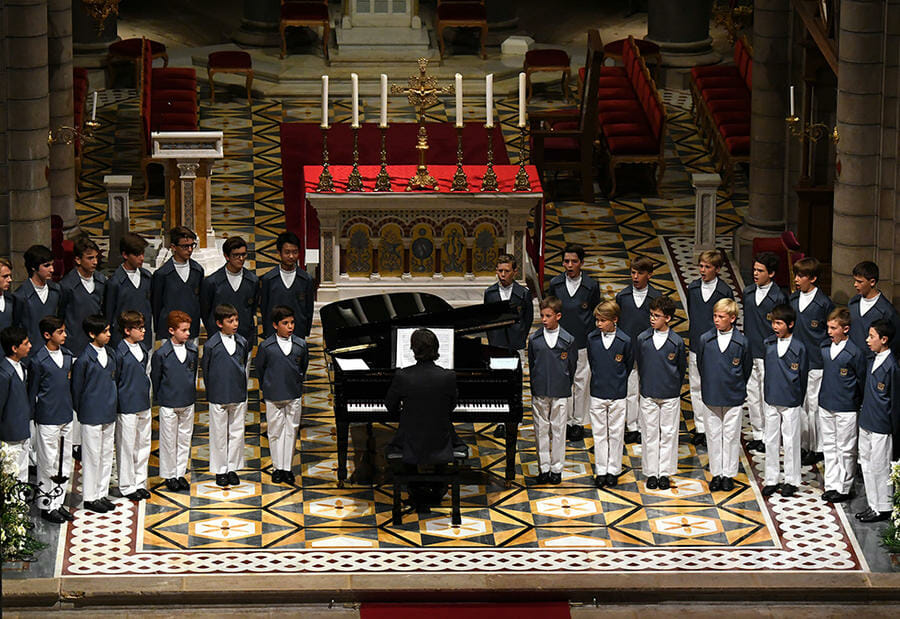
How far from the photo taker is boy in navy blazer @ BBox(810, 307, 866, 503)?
15.1m

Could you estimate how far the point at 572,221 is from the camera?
21844 mm

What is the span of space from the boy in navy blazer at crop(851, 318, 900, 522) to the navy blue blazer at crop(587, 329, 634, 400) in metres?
1.61

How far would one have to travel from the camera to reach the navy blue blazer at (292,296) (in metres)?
16.6

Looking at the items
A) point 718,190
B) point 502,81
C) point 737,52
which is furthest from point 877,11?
point 502,81

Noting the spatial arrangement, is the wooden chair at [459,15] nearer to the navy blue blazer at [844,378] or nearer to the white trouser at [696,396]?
the white trouser at [696,396]

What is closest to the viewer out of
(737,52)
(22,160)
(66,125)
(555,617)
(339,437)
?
(555,617)

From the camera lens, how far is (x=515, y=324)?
16.3 metres

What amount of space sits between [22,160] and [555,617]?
20.9ft

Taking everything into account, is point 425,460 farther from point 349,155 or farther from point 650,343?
point 349,155

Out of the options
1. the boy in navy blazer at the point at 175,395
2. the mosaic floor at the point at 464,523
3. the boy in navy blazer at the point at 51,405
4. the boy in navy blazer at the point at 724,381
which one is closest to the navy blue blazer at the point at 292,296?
the mosaic floor at the point at 464,523

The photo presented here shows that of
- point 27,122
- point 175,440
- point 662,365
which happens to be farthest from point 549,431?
point 27,122

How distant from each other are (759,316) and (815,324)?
47 cm

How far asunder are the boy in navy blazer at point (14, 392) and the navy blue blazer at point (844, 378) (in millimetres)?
5303

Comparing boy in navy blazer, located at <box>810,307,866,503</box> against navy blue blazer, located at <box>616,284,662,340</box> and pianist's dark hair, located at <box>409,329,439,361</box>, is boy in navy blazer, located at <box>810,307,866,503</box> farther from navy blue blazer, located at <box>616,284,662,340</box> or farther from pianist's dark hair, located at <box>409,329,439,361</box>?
pianist's dark hair, located at <box>409,329,439,361</box>
